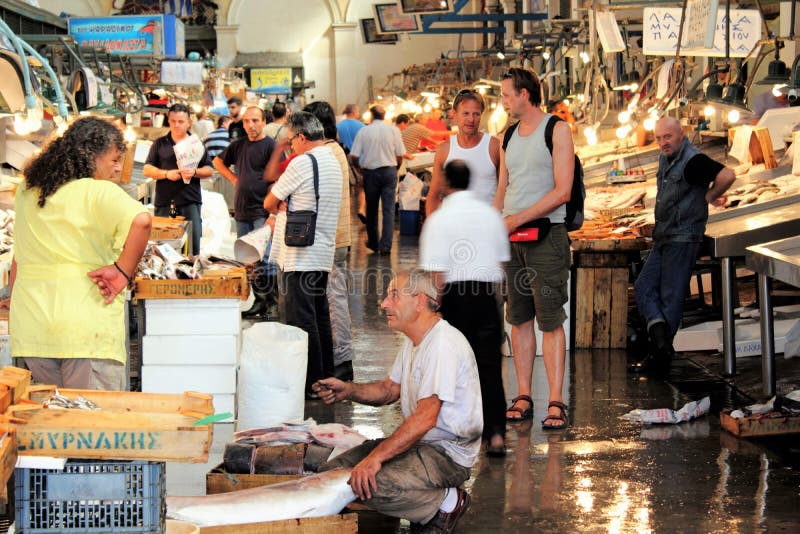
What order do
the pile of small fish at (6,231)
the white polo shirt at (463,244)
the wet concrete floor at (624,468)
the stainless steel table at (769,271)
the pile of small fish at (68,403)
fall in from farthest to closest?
the pile of small fish at (6,231) → the stainless steel table at (769,271) → the white polo shirt at (463,244) → the wet concrete floor at (624,468) → the pile of small fish at (68,403)

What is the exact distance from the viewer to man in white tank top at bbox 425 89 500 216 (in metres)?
6.34

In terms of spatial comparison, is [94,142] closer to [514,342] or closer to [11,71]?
[11,71]

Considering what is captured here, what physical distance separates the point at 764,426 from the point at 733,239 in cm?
159

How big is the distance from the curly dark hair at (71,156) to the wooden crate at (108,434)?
4.41 ft

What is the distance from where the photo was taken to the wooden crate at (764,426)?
5.93 m

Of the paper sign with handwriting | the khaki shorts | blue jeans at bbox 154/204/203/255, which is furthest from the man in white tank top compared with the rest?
blue jeans at bbox 154/204/203/255

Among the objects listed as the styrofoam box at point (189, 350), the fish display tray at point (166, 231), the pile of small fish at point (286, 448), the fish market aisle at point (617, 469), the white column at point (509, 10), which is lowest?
the fish market aisle at point (617, 469)

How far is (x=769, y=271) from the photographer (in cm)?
604

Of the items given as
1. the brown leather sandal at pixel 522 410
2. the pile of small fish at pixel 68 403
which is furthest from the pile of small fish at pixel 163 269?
the pile of small fish at pixel 68 403

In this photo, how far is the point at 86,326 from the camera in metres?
4.57

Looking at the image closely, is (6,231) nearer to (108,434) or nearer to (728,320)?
(108,434)

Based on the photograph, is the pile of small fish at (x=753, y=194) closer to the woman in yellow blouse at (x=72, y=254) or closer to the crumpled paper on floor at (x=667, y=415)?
the crumpled paper on floor at (x=667, y=415)

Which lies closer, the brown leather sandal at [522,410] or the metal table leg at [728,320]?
the brown leather sandal at [522,410]

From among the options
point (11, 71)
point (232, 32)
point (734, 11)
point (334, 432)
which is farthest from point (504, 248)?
point (232, 32)
